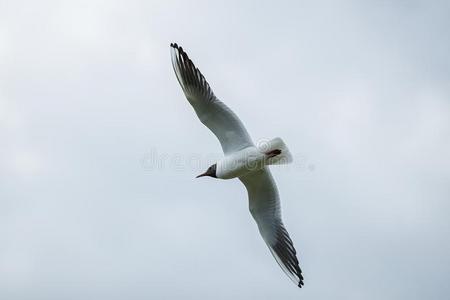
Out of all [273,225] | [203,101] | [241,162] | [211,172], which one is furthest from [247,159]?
[273,225]

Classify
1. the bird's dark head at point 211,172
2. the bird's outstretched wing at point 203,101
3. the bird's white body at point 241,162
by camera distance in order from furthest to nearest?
the bird's dark head at point 211,172
the bird's white body at point 241,162
the bird's outstretched wing at point 203,101

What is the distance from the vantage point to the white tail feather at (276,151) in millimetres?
10125

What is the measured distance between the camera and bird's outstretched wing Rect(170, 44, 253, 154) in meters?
10.1

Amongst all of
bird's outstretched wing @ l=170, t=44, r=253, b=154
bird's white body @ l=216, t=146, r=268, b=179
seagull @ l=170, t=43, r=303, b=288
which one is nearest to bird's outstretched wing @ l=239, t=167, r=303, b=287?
seagull @ l=170, t=43, r=303, b=288

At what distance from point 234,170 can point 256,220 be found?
1110mm

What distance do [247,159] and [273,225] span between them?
1.37 m

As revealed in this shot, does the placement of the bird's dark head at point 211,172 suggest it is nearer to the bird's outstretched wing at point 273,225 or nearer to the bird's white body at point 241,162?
the bird's white body at point 241,162

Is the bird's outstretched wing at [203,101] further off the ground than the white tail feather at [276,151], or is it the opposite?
the bird's outstretched wing at [203,101]

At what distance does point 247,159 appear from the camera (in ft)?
33.9

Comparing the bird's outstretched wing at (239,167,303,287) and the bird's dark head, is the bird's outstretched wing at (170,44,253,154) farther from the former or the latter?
the bird's outstretched wing at (239,167,303,287)

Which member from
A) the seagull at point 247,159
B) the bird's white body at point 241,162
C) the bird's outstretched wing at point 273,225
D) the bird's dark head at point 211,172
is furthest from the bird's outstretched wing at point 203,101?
the bird's outstretched wing at point 273,225

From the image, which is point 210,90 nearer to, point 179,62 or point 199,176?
point 179,62

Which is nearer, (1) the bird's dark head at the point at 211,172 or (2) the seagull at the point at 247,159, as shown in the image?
(2) the seagull at the point at 247,159

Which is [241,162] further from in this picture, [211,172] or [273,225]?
[273,225]
